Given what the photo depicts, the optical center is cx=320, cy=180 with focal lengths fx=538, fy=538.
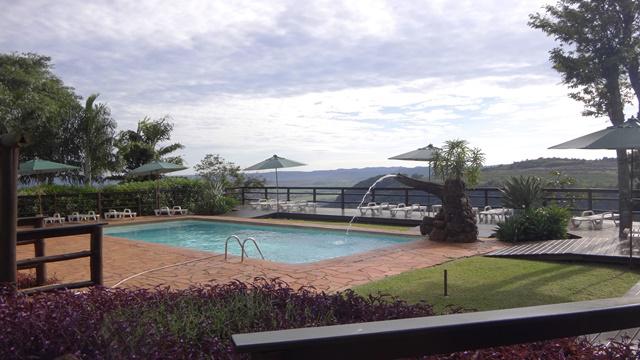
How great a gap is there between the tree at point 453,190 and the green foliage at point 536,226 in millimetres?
704

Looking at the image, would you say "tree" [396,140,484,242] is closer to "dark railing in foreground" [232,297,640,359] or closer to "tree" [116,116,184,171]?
"dark railing in foreground" [232,297,640,359]

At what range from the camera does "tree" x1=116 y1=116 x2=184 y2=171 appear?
2739 centimetres

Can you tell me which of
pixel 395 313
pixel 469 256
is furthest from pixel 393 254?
pixel 395 313

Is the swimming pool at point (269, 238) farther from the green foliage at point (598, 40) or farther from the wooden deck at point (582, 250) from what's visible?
the green foliage at point (598, 40)

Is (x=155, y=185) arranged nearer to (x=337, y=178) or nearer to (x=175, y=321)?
(x=175, y=321)

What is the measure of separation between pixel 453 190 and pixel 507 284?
4.93 metres

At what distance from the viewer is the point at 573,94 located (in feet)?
58.4

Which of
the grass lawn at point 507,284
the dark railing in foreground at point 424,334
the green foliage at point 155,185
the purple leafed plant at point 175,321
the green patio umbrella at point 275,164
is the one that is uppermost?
the green patio umbrella at point 275,164

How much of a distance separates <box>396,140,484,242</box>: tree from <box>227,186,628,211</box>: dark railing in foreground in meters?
1.19

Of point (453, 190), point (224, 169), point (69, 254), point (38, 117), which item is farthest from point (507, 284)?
point (38, 117)

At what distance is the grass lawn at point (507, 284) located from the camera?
6250 mm

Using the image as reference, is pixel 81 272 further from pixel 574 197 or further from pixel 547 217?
pixel 574 197

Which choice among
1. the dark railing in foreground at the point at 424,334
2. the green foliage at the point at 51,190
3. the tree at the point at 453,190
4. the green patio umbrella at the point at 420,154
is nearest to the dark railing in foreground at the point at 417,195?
the green patio umbrella at the point at 420,154

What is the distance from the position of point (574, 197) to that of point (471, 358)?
1296 cm
